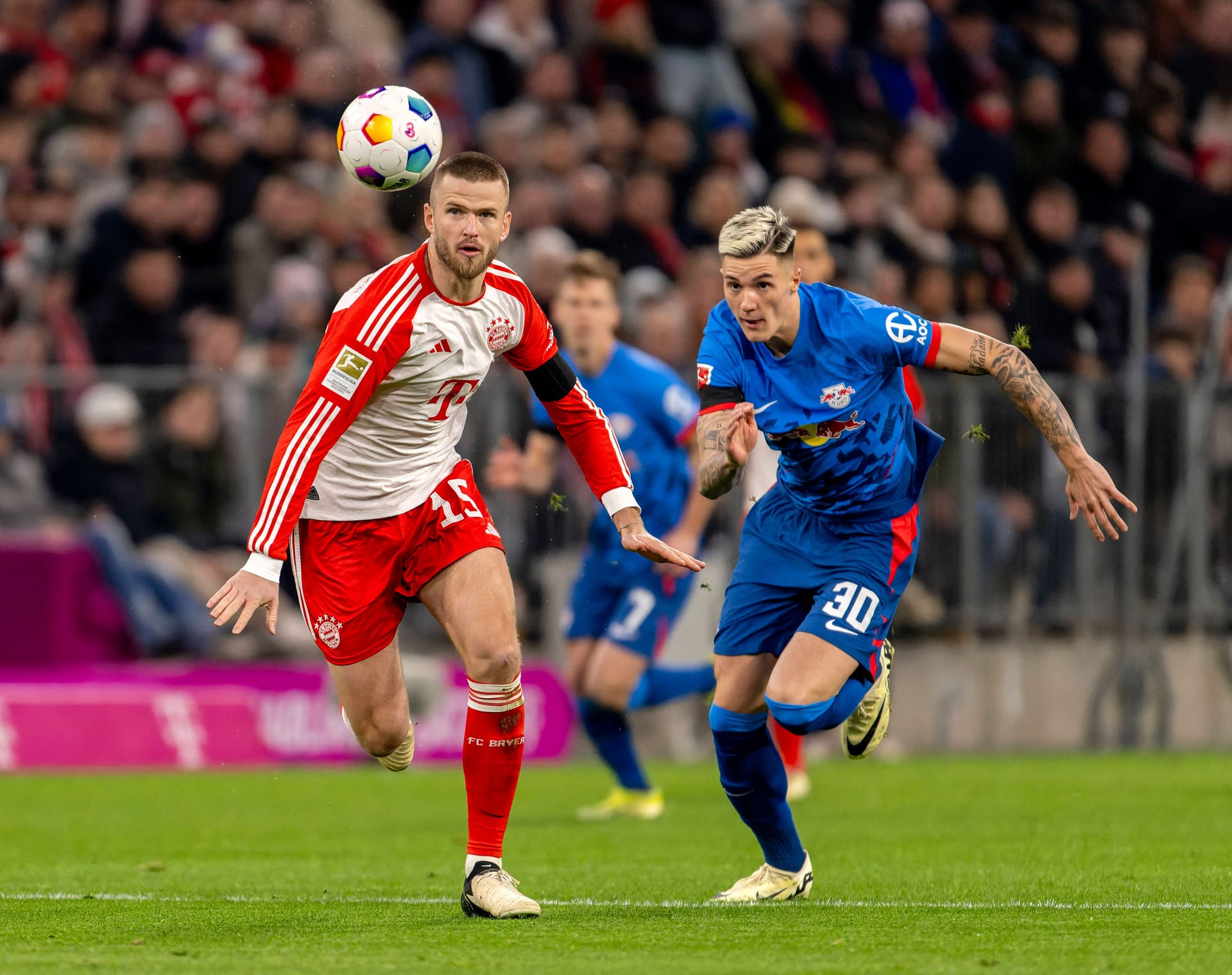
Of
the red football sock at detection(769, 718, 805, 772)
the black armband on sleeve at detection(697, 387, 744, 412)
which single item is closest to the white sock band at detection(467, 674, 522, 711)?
the black armband on sleeve at detection(697, 387, 744, 412)

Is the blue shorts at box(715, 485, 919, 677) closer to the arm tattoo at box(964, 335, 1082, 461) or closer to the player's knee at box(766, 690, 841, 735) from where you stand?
the player's knee at box(766, 690, 841, 735)

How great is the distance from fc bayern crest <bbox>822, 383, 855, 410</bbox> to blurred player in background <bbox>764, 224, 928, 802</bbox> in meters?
2.88

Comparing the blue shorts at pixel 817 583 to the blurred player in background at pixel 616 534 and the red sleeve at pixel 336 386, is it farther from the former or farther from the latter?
the blurred player in background at pixel 616 534

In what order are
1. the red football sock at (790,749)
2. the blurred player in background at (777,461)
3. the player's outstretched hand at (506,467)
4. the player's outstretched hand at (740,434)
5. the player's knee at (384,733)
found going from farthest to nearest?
the red football sock at (790,749), the blurred player in background at (777,461), the player's outstretched hand at (506,467), the player's knee at (384,733), the player's outstretched hand at (740,434)

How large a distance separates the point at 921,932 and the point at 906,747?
9127 millimetres

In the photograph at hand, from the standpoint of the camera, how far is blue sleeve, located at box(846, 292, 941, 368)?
710 cm

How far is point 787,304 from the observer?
715cm

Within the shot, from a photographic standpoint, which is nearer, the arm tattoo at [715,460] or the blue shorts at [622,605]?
the arm tattoo at [715,460]

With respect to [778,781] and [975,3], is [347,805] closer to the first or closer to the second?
[778,781]

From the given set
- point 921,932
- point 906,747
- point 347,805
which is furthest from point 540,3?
point 921,932

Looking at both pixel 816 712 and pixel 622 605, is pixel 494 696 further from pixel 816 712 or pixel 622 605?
pixel 622 605

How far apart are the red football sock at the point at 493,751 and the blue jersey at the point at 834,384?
126 cm

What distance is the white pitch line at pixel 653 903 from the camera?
6809 mm

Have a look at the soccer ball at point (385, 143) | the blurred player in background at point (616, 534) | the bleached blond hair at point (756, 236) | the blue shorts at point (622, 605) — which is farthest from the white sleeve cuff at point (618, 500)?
the blue shorts at point (622, 605)
